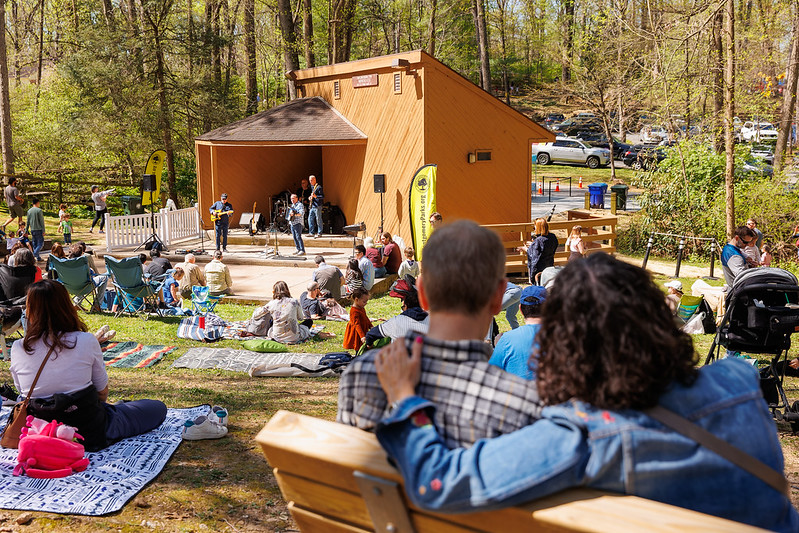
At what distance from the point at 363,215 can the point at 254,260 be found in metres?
3.35

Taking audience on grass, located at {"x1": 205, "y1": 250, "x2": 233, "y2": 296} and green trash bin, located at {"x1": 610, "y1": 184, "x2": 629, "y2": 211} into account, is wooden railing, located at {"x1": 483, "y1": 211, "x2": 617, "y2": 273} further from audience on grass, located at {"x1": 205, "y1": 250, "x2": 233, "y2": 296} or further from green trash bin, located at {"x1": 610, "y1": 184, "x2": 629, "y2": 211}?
green trash bin, located at {"x1": 610, "y1": 184, "x2": 629, "y2": 211}

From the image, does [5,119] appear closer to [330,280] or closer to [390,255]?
[390,255]

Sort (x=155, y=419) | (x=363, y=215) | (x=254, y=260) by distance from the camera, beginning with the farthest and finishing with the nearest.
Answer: (x=363, y=215) < (x=254, y=260) < (x=155, y=419)

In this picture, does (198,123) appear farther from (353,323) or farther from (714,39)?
(353,323)

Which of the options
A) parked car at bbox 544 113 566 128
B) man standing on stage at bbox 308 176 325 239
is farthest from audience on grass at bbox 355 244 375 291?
parked car at bbox 544 113 566 128

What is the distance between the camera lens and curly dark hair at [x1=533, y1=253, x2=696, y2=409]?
1.66 metres

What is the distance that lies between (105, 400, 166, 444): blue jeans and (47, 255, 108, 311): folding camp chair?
7.61 m

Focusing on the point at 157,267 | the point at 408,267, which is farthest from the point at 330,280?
the point at 157,267

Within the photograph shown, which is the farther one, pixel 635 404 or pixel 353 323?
pixel 353 323

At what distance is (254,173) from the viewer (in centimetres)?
2161

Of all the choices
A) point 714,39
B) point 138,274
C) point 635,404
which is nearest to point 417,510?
point 635,404

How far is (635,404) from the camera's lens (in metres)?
1.66

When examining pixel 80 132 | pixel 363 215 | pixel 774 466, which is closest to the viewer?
pixel 774 466

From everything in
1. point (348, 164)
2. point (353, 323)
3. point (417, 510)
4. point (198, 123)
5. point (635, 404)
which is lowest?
point (353, 323)
